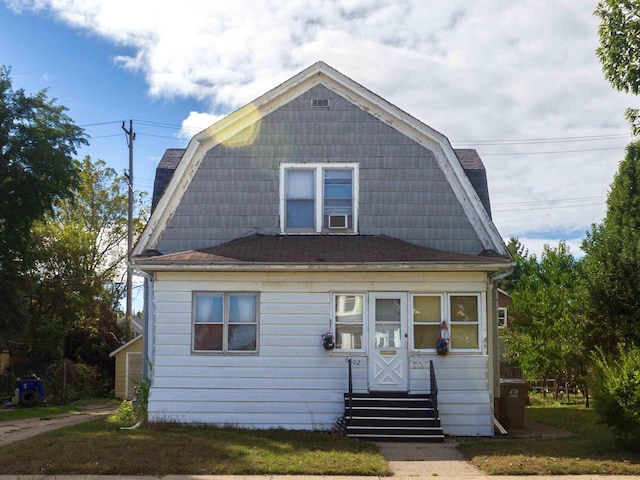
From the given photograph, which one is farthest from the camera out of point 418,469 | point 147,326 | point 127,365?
point 127,365

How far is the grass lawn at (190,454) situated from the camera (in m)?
10.3

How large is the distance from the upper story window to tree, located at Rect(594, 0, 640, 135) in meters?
5.61

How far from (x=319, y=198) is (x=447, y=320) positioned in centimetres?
395

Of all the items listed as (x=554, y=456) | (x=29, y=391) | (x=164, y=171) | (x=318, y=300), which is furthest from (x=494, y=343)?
(x=29, y=391)

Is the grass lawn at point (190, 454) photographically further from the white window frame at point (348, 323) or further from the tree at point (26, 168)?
the tree at point (26, 168)

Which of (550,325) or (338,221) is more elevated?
(338,221)

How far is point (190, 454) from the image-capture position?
11.1 metres

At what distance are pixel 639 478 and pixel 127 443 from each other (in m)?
7.83

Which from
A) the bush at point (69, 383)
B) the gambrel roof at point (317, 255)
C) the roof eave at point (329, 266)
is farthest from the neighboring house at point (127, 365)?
the roof eave at point (329, 266)

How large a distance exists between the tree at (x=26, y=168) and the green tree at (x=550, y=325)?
17024 mm

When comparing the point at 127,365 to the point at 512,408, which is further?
the point at 127,365

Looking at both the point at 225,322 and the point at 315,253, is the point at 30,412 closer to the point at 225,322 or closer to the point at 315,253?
the point at 225,322

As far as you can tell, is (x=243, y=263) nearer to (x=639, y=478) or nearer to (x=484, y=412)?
(x=484, y=412)

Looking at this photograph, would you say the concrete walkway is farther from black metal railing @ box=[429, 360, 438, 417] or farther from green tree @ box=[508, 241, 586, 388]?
green tree @ box=[508, 241, 586, 388]
